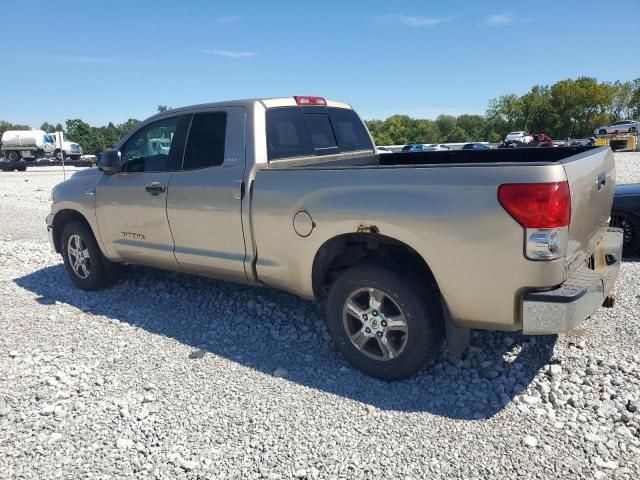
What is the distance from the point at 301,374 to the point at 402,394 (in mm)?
752

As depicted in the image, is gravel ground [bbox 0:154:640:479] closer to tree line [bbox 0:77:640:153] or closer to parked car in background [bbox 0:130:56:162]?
parked car in background [bbox 0:130:56:162]

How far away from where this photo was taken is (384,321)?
3387mm

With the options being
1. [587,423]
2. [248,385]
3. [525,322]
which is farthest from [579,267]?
[248,385]

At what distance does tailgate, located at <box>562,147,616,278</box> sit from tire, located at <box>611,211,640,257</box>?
9.40 feet

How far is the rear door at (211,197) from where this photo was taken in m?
4.04

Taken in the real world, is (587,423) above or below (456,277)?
below

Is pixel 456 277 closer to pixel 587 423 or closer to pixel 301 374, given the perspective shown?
pixel 587 423

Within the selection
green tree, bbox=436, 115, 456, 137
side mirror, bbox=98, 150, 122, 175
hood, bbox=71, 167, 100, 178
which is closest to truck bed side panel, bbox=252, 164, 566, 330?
side mirror, bbox=98, 150, 122, 175

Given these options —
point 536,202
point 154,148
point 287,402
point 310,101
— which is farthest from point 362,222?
point 154,148

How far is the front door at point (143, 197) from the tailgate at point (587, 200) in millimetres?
3251

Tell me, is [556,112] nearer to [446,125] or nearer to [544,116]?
[544,116]

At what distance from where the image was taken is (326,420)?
302 cm

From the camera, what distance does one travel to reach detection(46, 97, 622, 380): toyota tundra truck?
2.76 m

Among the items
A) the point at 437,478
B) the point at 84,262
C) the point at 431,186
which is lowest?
the point at 437,478
